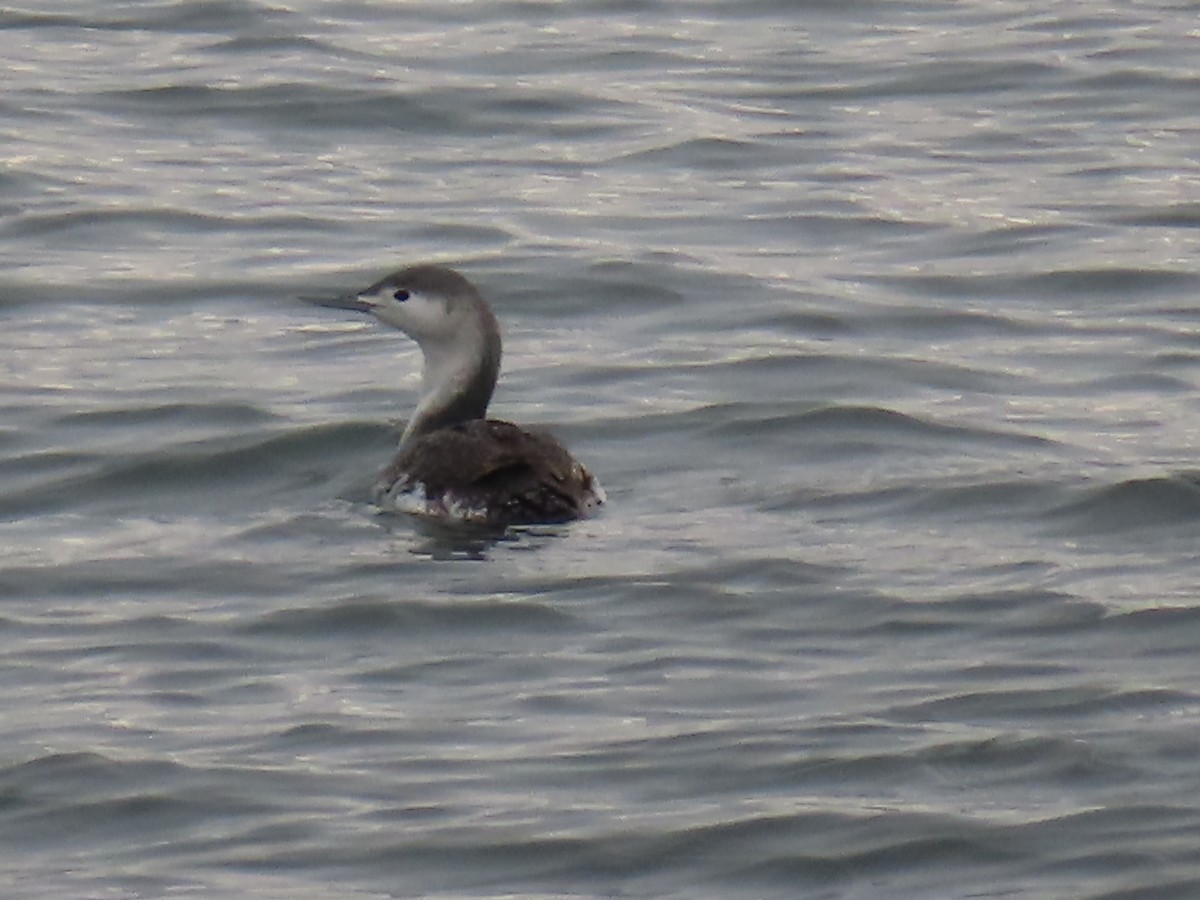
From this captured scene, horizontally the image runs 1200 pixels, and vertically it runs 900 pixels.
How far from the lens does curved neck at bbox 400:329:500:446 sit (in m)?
11.6

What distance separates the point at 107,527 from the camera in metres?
10.6

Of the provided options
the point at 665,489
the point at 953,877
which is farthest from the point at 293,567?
the point at 953,877

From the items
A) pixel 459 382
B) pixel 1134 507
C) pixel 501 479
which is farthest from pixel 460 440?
pixel 1134 507

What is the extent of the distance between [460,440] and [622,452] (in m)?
1.07

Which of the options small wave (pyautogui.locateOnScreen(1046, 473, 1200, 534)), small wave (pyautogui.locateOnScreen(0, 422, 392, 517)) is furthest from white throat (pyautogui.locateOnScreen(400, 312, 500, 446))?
small wave (pyautogui.locateOnScreen(1046, 473, 1200, 534))

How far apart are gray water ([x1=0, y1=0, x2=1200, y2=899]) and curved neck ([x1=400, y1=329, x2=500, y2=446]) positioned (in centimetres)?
38

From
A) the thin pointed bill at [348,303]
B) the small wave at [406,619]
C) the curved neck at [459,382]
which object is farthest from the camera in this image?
the thin pointed bill at [348,303]

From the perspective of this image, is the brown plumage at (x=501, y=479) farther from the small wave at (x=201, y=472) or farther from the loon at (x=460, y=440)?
the small wave at (x=201, y=472)

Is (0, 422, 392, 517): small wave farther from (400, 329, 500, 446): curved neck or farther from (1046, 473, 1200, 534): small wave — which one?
(1046, 473, 1200, 534): small wave

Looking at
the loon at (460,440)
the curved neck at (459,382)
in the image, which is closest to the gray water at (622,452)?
the loon at (460,440)

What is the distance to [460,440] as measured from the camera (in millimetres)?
10656

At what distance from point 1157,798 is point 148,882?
2399 millimetres

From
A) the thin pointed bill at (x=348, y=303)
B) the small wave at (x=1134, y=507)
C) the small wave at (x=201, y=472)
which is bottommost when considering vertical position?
the small wave at (x=201, y=472)

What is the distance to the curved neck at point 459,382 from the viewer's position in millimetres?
11578
